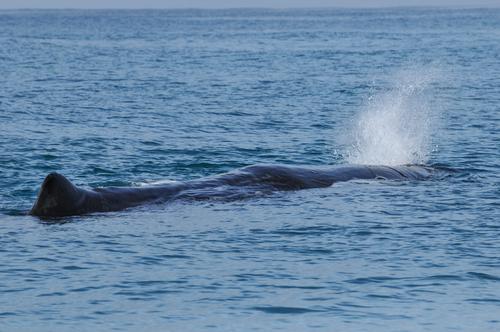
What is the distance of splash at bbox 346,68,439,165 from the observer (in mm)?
29828

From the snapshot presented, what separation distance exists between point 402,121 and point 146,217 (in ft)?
62.4

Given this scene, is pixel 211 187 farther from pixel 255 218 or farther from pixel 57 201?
pixel 57 201

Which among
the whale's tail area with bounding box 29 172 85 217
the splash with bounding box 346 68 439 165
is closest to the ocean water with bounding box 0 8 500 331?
the splash with bounding box 346 68 439 165

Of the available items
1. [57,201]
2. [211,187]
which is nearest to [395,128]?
[211,187]

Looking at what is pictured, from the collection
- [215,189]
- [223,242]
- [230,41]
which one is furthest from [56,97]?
[230,41]

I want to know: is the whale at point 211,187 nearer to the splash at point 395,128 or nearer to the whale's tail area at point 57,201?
the whale's tail area at point 57,201

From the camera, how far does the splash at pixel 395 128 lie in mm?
29828

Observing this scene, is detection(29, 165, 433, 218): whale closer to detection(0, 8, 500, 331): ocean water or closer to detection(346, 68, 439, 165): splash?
detection(0, 8, 500, 331): ocean water

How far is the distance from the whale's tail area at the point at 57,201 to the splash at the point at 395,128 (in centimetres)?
1028

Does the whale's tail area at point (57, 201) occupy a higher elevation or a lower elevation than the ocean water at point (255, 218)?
higher

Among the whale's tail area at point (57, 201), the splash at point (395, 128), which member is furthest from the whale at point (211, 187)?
the splash at point (395, 128)

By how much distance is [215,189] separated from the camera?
2255 centimetres

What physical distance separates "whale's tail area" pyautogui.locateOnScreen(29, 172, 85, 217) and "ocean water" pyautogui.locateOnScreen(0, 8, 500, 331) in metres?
0.34

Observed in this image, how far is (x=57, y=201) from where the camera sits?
20109 millimetres
